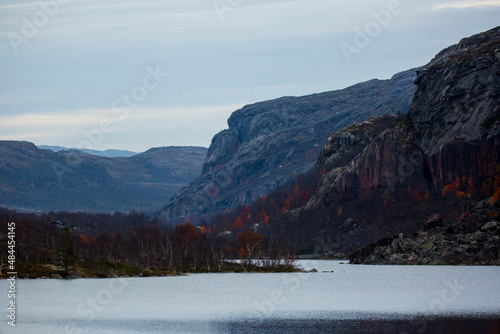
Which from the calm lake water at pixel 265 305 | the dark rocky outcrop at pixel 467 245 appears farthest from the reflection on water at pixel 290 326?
the dark rocky outcrop at pixel 467 245

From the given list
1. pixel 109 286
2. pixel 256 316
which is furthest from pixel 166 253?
pixel 256 316

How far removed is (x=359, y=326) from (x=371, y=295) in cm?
3601

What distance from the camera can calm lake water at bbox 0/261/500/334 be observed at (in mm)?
75688

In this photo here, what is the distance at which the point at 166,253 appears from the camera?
19362cm

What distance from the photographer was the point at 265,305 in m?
98.1

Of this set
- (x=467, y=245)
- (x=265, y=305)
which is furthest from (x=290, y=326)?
(x=467, y=245)

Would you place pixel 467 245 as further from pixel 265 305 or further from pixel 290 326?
pixel 290 326

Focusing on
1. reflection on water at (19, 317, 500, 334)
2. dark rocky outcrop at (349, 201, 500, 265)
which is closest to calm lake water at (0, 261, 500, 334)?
reflection on water at (19, 317, 500, 334)

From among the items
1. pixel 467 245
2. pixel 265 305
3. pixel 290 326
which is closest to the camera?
pixel 290 326

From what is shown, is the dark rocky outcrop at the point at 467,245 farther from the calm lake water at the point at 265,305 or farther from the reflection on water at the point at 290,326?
the reflection on water at the point at 290,326

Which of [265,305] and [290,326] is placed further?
[265,305]

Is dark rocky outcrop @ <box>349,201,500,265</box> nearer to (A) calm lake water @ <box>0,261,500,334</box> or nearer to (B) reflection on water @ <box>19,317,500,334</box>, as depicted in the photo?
(A) calm lake water @ <box>0,261,500,334</box>

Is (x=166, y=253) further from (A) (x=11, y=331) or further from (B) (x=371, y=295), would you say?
(A) (x=11, y=331)

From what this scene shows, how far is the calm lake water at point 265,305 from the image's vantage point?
2980 inches
